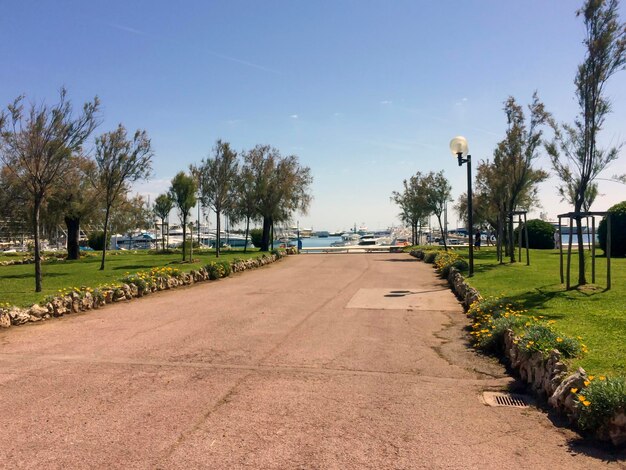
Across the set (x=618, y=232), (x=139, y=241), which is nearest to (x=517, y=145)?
(x=618, y=232)

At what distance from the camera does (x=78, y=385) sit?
5953 mm

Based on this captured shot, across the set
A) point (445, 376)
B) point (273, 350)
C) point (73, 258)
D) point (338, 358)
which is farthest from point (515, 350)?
point (73, 258)

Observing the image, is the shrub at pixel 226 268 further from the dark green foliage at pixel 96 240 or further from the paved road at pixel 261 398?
the dark green foliage at pixel 96 240

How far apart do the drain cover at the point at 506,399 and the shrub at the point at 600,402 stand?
967mm

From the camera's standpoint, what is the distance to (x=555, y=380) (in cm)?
532

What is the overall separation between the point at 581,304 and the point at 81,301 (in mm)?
10423

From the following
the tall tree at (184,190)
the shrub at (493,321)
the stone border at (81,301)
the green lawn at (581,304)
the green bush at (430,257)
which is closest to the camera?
the green lawn at (581,304)

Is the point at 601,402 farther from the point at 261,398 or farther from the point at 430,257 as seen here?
the point at 430,257

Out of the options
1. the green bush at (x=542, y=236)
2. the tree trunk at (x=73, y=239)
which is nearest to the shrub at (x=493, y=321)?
the tree trunk at (x=73, y=239)

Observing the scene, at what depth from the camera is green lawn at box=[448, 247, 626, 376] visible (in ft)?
19.6

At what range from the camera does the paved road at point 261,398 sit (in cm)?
416

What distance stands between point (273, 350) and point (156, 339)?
7.02 feet

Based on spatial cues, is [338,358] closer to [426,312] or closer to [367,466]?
[367,466]

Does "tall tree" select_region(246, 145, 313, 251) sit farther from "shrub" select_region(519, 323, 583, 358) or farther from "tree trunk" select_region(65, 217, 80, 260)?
"shrub" select_region(519, 323, 583, 358)
